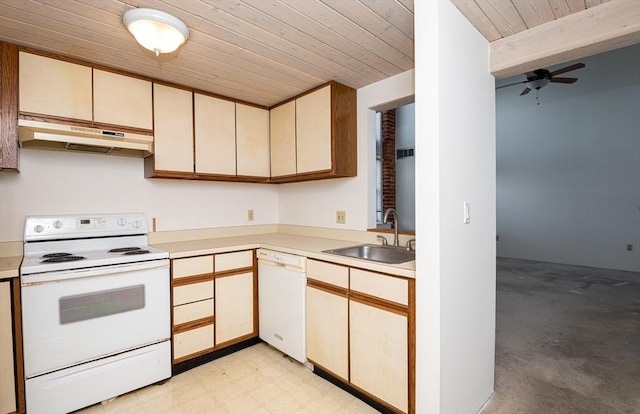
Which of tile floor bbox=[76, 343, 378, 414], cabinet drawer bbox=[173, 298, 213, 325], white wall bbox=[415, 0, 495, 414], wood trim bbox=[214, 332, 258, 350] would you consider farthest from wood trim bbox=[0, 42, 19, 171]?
white wall bbox=[415, 0, 495, 414]

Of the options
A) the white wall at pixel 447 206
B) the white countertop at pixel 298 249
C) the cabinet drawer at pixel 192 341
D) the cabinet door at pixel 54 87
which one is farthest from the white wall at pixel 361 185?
the cabinet door at pixel 54 87

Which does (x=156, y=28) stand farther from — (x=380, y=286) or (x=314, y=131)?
(x=380, y=286)

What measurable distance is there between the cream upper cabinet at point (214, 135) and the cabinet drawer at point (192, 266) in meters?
0.79

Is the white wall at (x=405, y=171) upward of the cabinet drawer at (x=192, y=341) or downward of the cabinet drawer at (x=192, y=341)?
upward

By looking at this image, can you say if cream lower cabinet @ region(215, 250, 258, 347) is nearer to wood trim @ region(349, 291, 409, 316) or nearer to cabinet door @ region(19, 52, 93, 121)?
wood trim @ region(349, 291, 409, 316)

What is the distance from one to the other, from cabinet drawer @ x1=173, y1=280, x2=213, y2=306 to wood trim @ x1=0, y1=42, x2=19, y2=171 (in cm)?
124

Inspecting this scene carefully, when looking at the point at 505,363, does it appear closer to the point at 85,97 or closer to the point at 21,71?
the point at 85,97

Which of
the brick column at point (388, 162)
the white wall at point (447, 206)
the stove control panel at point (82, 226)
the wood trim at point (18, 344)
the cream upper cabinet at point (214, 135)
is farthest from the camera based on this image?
the brick column at point (388, 162)

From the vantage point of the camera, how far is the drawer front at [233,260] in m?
2.36

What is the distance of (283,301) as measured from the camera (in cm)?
233

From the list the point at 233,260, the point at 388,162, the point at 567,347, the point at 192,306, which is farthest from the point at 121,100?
the point at 388,162

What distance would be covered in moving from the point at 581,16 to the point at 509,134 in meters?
5.65

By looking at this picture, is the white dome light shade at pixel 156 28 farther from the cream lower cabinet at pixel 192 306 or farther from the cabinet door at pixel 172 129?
the cream lower cabinet at pixel 192 306

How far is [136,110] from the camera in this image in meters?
2.26
